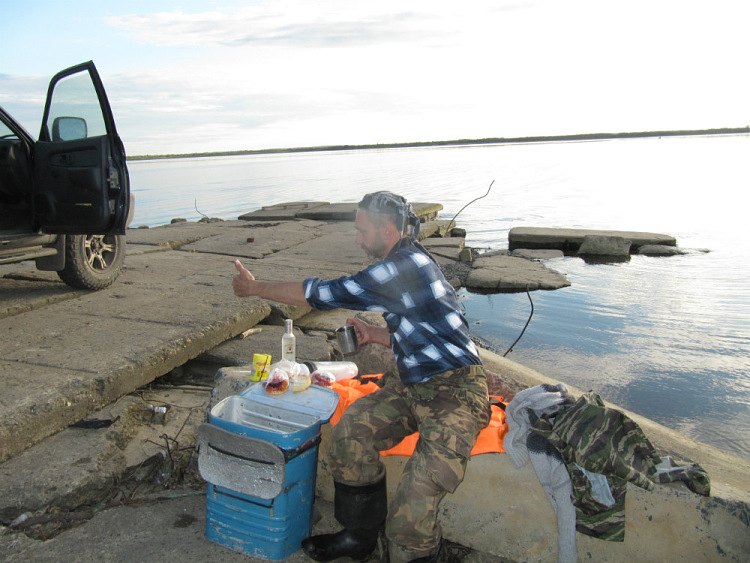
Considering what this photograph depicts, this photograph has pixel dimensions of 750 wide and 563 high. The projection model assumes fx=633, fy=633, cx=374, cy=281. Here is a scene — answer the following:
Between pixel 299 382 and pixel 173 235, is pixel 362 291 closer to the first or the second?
pixel 299 382

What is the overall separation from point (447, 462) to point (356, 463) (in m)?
0.42

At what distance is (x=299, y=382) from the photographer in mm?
3301

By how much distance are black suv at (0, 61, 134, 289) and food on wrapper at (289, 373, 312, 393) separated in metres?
2.77

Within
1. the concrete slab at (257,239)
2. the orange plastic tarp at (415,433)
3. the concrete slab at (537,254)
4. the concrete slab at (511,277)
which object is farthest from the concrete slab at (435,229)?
the orange plastic tarp at (415,433)

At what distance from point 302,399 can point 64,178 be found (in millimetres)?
3299

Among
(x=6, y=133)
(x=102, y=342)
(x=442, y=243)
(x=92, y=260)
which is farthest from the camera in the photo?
(x=442, y=243)

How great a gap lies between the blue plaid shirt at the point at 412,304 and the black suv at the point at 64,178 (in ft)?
10.1

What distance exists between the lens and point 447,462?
8.73ft

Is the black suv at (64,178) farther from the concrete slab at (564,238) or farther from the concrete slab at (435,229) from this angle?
the concrete slab at (564,238)

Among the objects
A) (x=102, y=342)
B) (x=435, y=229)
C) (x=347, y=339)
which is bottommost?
(x=435, y=229)

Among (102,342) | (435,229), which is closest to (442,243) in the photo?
(435,229)

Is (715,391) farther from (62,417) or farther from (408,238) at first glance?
(62,417)

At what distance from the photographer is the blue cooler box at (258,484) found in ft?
9.01

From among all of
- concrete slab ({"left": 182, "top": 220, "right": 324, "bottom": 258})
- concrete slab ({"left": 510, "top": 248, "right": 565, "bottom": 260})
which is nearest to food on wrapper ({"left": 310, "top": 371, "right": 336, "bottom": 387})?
concrete slab ({"left": 182, "top": 220, "right": 324, "bottom": 258})
